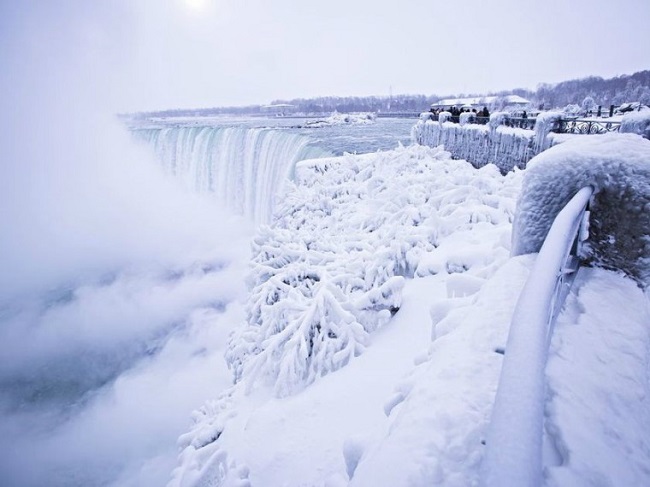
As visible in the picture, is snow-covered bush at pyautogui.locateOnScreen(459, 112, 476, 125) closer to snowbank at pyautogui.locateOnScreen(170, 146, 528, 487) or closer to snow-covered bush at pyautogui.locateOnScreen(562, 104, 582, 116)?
snowbank at pyautogui.locateOnScreen(170, 146, 528, 487)

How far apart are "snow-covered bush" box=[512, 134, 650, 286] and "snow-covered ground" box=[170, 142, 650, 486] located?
190mm

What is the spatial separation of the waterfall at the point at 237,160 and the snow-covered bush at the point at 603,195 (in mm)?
16283

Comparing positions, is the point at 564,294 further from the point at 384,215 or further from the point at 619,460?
the point at 384,215

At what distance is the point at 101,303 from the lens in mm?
21641

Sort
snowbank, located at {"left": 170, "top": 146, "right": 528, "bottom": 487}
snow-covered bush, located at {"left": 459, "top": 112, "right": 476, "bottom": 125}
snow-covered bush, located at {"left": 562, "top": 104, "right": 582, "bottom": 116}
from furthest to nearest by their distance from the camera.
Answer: snow-covered bush, located at {"left": 562, "top": 104, "right": 582, "bottom": 116}, snow-covered bush, located at {"left": 459, "top": 112, "right": 476, "bottom": 125}, snowbank, located at {"left": 170, "top": 146, "right": 528, "bottom": 487}

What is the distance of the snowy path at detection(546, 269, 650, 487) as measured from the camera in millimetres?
1258

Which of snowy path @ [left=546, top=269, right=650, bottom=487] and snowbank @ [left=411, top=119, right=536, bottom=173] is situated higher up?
snowbank @ [left=411, top=119, right=536, bottom=173]

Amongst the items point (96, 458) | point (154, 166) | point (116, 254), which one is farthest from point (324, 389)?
point (154, 166)

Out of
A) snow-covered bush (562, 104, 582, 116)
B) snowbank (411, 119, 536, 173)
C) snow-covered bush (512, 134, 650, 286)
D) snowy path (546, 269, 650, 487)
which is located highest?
snow-covered bush (562, 104, 582, 116)

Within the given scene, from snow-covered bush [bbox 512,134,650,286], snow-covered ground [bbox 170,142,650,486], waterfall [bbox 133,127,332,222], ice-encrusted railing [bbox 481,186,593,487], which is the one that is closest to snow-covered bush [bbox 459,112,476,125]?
snow-covered ground [bbox 170,142,650,486]

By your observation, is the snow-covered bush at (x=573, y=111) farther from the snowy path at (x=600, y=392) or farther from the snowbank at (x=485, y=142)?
the snowy path at (x=600, y=392)

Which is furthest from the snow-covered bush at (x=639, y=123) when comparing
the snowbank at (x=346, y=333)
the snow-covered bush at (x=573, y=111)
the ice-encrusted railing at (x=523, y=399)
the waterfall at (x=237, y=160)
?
the snow-covered bush at (x=573, y=111)

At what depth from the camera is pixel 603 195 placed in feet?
8.66

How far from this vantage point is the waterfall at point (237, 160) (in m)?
22.9
